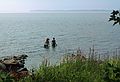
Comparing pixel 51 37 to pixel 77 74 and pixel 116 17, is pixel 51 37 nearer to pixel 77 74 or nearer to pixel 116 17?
pixel 77 74

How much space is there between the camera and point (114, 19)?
619cm

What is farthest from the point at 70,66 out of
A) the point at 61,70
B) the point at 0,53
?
the point at 0,53

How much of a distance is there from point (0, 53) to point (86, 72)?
32.6m

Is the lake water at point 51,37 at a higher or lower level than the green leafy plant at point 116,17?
lower

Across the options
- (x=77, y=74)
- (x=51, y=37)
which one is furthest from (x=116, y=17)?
(x=51, y=37)

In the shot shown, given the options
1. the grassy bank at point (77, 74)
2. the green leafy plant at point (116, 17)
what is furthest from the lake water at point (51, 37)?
the green leafy plant at point (116, 17)

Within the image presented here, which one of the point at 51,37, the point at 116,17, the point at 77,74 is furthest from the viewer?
the point at 51,37

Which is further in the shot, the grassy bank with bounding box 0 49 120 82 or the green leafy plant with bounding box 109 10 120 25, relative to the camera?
the grassy bank with bounding box 0 49 120 82

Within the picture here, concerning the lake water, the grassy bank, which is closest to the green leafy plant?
the grassy bank

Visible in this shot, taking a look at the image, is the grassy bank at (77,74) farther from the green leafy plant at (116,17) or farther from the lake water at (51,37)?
the green leafy plant at (116,17)

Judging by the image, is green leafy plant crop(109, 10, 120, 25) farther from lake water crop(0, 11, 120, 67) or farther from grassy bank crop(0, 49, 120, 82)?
lake water crop(0, 11, 120, 67)

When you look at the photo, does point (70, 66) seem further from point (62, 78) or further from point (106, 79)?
point (106, 79)

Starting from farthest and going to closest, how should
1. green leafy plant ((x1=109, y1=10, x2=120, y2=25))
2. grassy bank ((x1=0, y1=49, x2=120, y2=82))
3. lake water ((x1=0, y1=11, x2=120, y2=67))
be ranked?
lake water ((x1=0, y1=11, x2=120, y2=67))
grassy bank ((x1=0, y1=49, x2=120, y2=82))
green leafy plant ((x1=109, y1=10, x2=120, y2=25))

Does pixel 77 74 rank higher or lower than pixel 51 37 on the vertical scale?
lower
